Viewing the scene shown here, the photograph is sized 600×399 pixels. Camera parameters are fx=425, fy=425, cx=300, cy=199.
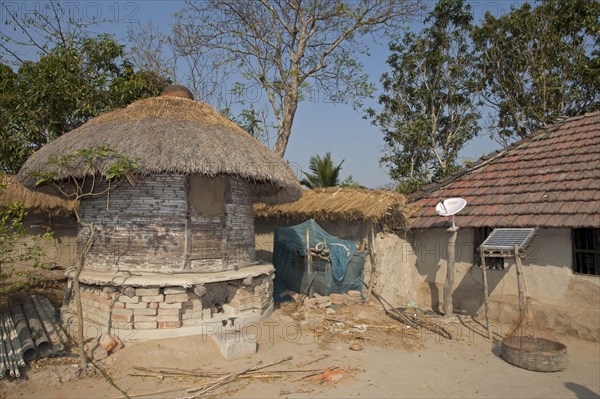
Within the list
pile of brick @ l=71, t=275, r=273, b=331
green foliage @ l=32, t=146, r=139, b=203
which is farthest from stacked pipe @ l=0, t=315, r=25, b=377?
green foliage @ l=32, t=146, r=139, b=203

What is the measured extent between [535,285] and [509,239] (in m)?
1.43

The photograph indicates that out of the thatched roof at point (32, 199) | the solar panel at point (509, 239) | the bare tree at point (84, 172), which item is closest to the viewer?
the bare tree at point (84, 172)

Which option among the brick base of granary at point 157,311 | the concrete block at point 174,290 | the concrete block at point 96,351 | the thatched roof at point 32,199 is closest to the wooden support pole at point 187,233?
the brick base of granary at point 157,311

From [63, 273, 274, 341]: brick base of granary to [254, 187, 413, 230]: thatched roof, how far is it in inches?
140

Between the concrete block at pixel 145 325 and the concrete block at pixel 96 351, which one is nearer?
the concrete block at pixel 96 351

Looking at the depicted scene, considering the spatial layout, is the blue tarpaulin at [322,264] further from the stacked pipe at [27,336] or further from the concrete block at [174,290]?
the stacked pipe at [27,336]

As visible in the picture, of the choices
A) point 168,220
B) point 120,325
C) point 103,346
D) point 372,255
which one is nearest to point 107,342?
point 103,346

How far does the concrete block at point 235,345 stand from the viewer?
664 centimetres

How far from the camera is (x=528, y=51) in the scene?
14.7 m

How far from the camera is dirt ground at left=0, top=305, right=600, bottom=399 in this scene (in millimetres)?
5488

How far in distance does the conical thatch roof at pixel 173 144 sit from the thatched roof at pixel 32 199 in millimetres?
3173

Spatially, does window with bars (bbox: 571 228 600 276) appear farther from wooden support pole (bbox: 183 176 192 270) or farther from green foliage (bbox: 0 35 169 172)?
green foliage (bbox: 0 35 169 172)

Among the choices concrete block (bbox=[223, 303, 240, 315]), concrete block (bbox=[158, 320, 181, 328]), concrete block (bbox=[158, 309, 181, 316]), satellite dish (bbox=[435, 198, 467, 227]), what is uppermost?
satellite dish (bbox=[435, 198, 467, 227])

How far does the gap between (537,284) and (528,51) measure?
32.7 ft
